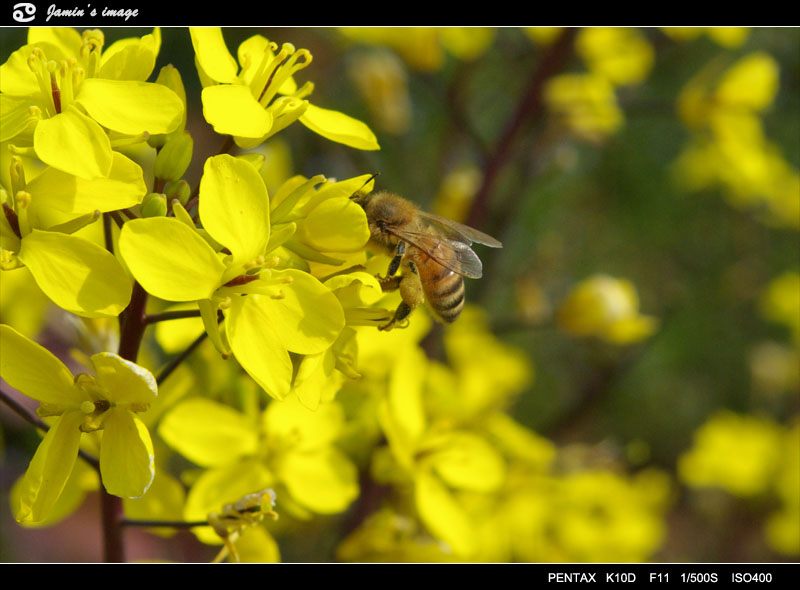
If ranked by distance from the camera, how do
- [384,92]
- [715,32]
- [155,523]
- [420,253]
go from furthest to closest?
[384,92]
[715,32]
[420,253]
[155,523]

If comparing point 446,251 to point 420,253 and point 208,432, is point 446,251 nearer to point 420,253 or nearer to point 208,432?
point 420,253

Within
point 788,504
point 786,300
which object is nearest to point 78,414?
point 788,504

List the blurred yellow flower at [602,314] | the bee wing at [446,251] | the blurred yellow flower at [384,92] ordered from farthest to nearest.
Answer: the blurred yellow flower at [384,92]
the blurred yellow flower at [602,314]
the bee wing at [446,251]

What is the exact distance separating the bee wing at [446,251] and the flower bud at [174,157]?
0.31 m

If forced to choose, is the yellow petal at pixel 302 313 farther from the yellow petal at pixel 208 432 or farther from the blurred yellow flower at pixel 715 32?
the blurred yellow flower at pixel 715 32

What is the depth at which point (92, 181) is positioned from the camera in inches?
29.3

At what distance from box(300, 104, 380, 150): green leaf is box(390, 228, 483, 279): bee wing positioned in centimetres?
18

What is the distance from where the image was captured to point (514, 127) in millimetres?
1661

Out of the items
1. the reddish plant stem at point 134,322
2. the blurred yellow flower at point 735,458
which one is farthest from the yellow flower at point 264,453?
the blurred yellow flower at point 735,458

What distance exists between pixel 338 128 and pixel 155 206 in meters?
0.22

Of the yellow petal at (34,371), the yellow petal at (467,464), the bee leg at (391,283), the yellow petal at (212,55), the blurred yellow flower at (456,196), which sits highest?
the yellow petal at (212,55)

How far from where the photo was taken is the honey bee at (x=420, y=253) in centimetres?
103
